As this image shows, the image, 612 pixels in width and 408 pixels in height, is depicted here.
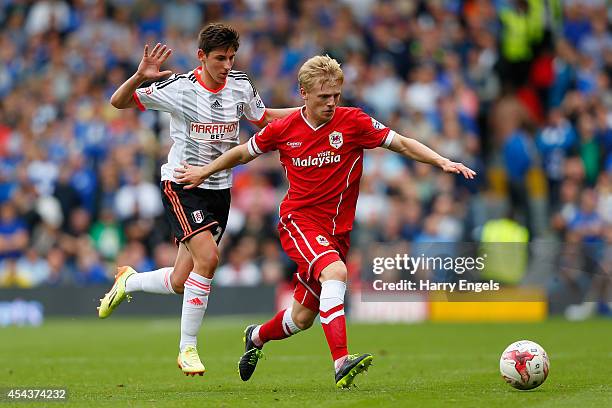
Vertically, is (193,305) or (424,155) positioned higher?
(424,155)

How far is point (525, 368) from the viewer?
8992mm

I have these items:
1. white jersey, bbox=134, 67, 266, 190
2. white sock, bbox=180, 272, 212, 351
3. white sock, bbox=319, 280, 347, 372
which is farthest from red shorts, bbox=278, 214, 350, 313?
white jersey, bbox=134, 67, 266, 190

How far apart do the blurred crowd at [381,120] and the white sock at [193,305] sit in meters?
8.79

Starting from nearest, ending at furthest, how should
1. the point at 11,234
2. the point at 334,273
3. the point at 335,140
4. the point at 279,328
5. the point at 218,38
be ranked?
the point at 334,273
the point at 335,140
the point at 218,38
the point at 279,328
the point at 11,234

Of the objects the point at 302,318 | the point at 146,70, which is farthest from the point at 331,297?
the point at 146,70

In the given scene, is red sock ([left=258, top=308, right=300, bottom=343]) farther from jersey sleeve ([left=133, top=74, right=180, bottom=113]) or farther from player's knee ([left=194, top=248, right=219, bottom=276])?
jersey sleeve ([left=133, top=74, right=180, bottom=113])

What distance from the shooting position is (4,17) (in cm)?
2538

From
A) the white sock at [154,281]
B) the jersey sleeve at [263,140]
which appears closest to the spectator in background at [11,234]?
the white sock at [154,281]

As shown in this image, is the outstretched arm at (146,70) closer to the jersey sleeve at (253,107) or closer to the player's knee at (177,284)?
the jersey sleeve at (253,107)

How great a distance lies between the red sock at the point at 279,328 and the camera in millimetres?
10070

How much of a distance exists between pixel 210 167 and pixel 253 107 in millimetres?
915

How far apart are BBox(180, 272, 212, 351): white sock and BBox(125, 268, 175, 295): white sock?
1.34ft

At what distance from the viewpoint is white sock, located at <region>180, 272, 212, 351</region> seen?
998cm

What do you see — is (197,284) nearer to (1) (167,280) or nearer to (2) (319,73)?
(1) (167,280)
